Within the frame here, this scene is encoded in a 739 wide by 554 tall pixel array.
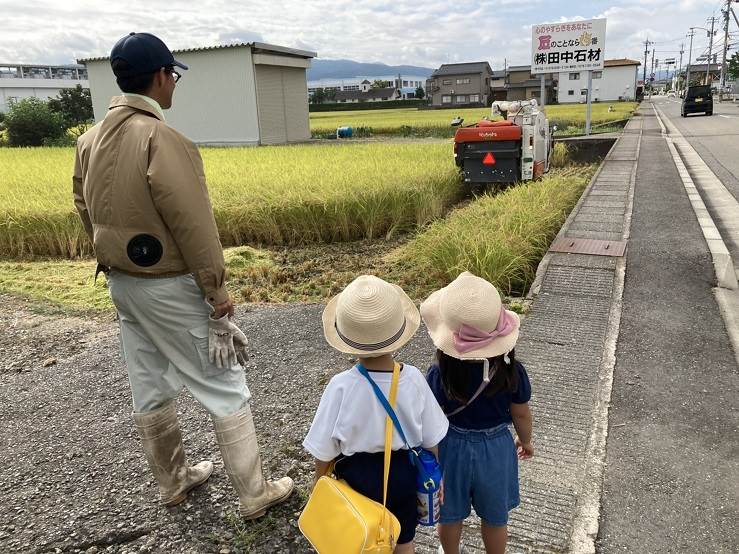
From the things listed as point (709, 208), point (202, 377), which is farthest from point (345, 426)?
point (709, 208)

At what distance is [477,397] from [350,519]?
0.56 metres

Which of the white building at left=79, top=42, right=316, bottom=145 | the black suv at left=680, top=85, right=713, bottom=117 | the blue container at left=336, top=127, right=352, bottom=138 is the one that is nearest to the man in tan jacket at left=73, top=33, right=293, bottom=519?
the white building at left=79, top=42, right=316, bottom=145

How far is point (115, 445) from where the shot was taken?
2992 mm

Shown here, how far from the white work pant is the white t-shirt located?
2.59ft

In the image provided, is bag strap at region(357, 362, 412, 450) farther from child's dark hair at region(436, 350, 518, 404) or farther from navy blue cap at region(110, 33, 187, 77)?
navy blue cap at region(110, 33, 187, 77)

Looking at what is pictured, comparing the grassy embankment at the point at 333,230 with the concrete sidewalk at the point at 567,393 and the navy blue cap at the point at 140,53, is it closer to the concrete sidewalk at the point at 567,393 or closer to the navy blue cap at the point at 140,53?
the concrete sidewalk at the point at 567,393

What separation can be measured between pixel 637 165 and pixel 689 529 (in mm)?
12153

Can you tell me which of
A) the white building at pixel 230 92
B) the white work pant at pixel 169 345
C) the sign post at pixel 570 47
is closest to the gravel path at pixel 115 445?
the white work pant at pixel 169 345

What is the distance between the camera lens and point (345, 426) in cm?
162

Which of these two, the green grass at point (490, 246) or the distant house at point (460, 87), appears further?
the distant house at point (460, 87)

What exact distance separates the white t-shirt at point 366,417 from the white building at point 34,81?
64.4 m

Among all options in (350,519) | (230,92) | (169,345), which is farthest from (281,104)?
(350,519)

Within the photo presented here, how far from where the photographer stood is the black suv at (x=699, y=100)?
32719mm

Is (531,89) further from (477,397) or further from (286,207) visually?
(477,397)
